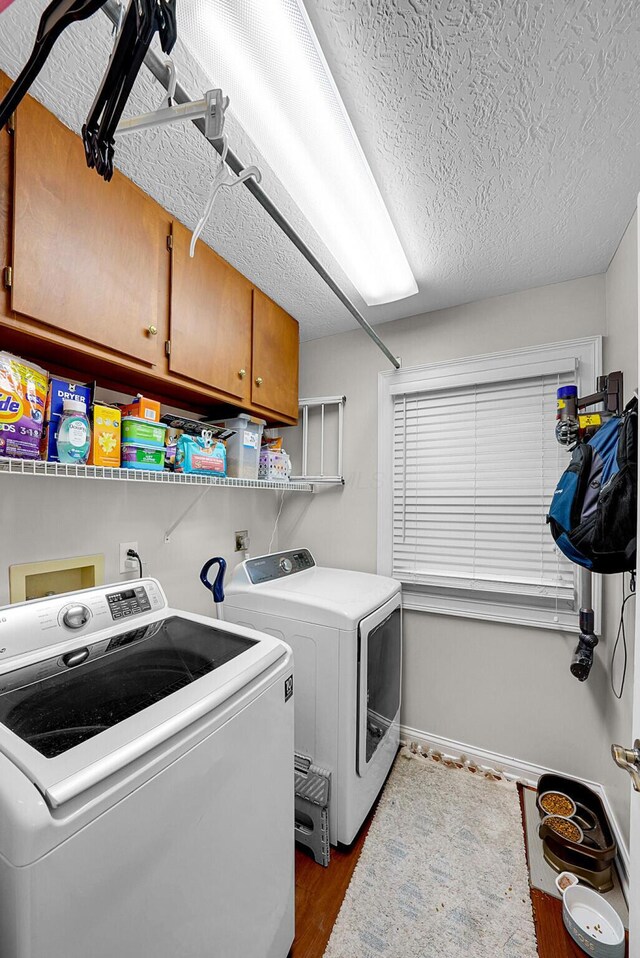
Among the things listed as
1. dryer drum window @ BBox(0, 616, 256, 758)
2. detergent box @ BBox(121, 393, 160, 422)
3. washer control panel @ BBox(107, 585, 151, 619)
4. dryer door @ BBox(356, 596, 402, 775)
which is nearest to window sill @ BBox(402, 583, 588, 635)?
dryer door @ BBox(356, 596, 402, 775)

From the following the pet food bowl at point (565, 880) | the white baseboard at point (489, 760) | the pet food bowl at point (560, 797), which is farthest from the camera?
the white baseboard at point (489, 760)

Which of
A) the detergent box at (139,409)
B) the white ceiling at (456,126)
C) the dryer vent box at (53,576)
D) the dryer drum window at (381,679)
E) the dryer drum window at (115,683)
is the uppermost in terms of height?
the white ceiling at (456,126)

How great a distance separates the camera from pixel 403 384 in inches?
94.3

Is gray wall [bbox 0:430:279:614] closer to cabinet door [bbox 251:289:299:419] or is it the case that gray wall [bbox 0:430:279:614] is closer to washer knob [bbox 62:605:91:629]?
washer knob [bbox 62:605:91:629]

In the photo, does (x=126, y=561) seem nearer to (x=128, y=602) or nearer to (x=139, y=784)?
(x=128, y=602)

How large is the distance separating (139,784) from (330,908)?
1267mm

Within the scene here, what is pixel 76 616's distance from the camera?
1231 millimetres

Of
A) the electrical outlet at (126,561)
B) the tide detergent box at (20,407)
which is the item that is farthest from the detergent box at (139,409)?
the electrical outlet at (126,561)

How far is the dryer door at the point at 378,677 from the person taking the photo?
5.57ft

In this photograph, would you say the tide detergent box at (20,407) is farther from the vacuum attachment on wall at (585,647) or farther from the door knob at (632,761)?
the vacuum attachment on wall at (585,647)

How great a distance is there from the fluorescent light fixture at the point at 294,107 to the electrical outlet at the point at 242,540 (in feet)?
5.02

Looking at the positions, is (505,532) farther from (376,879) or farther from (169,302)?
(169,302)

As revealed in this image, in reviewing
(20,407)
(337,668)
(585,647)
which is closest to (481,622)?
(585,647)

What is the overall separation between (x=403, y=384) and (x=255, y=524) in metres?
1.23
